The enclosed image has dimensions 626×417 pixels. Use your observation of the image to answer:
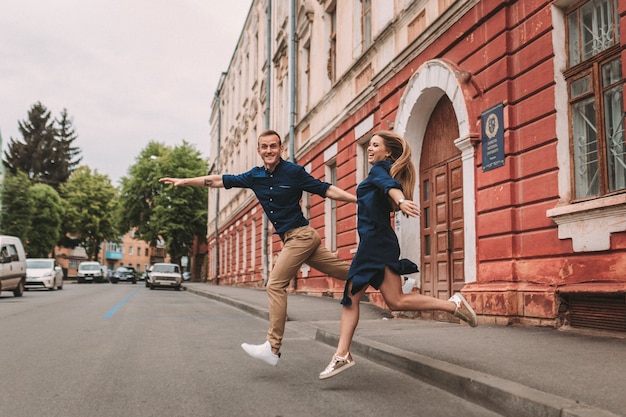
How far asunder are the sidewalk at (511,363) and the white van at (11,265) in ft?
45.3

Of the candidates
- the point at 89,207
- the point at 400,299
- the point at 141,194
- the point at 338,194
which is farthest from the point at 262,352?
the point at 89,207

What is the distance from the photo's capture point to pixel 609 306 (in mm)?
6719

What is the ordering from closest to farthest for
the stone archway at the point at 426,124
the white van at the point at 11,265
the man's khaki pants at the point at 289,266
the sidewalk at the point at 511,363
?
the sidewalk at the point at 511,363 → the man's khaki pants at the point at 289,266 → the stone archway at the point at 426,124 → the white van at the point at 11,265

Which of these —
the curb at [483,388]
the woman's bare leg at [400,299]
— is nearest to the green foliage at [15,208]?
the curb at [483,388]

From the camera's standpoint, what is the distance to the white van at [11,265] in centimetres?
1846

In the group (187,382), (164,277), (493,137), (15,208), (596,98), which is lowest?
(187,382)

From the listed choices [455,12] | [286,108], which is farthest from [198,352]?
[286,108]

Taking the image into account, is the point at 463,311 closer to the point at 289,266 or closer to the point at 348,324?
the point at 348,324

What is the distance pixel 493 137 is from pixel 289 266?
453 cm

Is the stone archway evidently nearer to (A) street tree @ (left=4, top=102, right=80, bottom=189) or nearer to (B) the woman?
(B) the woman

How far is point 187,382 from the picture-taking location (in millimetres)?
5062

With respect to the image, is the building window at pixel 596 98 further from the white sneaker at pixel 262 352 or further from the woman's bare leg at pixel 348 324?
the white sneaker at pixel 262 352

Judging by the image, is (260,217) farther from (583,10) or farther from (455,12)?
(583,10)

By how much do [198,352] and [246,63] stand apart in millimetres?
29973
